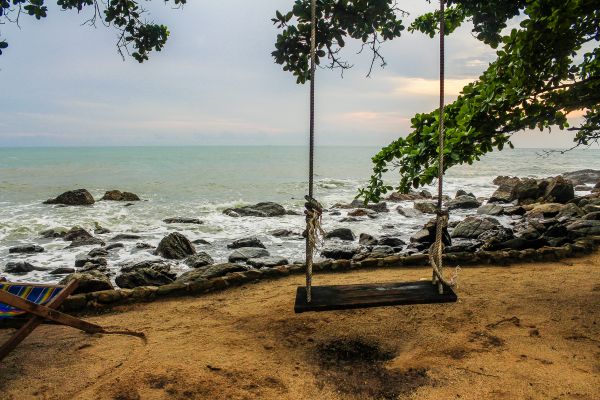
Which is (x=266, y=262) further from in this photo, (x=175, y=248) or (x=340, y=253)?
(x=175, y=248)

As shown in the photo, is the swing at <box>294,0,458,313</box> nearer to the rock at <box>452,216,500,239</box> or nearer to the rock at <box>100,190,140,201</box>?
the rock at <box>452,216,500,239</box>

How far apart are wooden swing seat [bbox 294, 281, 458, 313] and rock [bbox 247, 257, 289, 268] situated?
4884 millimetres

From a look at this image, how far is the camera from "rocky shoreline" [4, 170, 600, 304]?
692 cm

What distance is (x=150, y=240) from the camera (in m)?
11.9

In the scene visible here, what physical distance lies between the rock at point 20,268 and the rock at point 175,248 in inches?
98.5

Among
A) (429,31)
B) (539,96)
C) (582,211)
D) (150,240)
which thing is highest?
(429,31)

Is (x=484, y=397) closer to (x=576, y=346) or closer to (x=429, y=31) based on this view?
(x=576, y=346)

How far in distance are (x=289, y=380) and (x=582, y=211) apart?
13.0 m

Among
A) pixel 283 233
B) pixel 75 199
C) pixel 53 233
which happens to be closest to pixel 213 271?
pixel 283 233

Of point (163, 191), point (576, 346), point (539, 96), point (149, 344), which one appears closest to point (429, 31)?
point (539, 96)

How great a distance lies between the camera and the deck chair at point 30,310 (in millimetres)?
3654

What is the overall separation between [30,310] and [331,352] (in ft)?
9.23

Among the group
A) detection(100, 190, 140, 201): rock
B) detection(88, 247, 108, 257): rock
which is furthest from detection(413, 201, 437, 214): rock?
detection(100, 190, 140, 201): rock

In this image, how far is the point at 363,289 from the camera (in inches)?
151
